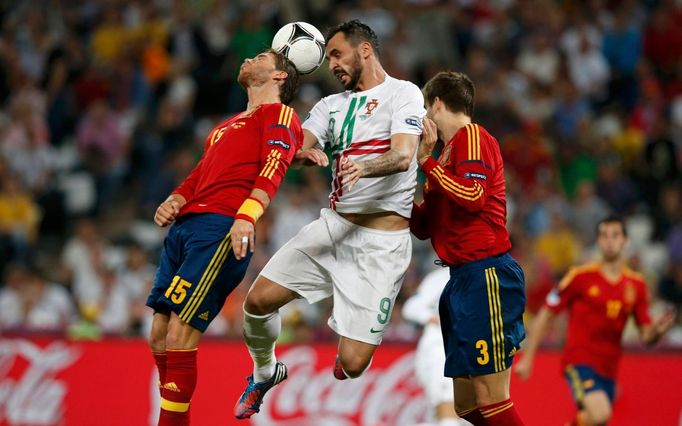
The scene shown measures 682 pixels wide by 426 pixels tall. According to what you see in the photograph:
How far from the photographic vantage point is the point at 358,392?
10922mm

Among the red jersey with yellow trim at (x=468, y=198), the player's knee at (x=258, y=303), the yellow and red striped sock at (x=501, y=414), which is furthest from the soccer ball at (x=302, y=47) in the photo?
the yellow and red striped sock at (x=501, y=414)

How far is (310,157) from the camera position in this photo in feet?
22.9

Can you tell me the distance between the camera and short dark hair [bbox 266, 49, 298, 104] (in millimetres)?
7281

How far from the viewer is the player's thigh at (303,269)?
7.28m

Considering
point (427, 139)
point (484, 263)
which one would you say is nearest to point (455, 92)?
point (427, 139)

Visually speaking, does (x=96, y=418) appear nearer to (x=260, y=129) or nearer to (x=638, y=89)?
(x=260, y=129)

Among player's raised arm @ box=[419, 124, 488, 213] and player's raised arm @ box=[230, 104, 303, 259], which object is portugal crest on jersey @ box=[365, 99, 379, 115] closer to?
player's raised arm @ box=[230, 104, 303, 259]

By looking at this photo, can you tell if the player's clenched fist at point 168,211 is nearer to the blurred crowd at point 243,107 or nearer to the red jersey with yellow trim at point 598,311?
the red jersey with yellow trim at point 598,311

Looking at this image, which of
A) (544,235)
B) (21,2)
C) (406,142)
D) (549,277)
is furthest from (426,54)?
(406,142)

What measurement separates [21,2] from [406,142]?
1167 centimetres

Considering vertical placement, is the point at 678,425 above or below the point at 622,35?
below

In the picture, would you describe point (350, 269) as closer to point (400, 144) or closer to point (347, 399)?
point (400, 144)

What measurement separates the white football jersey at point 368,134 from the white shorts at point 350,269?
19 cm

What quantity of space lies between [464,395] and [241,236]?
1752 millimetres
